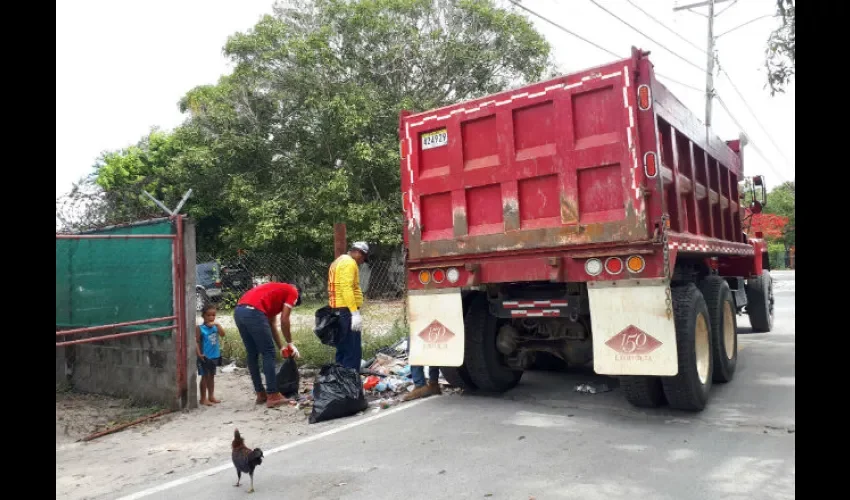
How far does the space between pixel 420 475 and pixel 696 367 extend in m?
2.58

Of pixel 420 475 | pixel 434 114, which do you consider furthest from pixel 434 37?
pixel 420 475

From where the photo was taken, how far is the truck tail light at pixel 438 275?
19.1 feet

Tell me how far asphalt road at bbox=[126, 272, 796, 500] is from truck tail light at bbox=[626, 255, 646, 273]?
4.07 feet

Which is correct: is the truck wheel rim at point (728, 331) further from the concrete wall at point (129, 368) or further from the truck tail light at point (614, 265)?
the concrete wall at point (129, 368)

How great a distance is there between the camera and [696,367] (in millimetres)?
5051

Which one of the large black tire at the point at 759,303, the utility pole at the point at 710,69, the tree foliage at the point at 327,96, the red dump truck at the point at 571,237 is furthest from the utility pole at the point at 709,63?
the red dump truck at the point at 571,237

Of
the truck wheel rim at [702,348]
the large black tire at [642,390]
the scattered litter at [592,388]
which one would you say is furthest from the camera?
the scattered litter at [592,388]

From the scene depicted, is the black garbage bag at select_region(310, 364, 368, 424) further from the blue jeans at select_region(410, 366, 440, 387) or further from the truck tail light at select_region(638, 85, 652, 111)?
the truck tail light at select_region(638, 85, 652, 111)

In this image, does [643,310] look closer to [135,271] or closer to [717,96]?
[135,271]

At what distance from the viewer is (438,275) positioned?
5840 millimetres

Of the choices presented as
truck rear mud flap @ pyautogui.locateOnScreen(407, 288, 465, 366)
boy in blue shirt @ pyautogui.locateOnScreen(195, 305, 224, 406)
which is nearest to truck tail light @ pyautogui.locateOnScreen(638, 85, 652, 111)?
truck rear mud flap @ pyautogui.locateOnScreen(407, 288, 465, 366)

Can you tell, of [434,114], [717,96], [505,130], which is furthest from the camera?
[717,96]

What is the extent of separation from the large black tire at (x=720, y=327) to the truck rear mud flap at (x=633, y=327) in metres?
1.51

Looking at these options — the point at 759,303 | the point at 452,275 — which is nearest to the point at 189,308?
the point at 452,275
